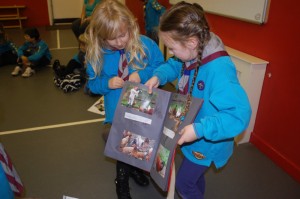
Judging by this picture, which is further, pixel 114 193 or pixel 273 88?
pixel 273 88

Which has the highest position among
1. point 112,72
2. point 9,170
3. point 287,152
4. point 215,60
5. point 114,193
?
point 215,60

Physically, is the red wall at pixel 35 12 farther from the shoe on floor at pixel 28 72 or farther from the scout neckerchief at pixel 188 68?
the scout neckerchief at pixel 188 68

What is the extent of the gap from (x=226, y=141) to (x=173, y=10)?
66 centimetres

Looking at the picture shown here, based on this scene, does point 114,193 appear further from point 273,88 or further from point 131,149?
point 273,88

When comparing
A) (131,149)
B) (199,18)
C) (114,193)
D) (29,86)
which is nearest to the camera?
(199,18)

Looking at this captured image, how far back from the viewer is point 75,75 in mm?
3951

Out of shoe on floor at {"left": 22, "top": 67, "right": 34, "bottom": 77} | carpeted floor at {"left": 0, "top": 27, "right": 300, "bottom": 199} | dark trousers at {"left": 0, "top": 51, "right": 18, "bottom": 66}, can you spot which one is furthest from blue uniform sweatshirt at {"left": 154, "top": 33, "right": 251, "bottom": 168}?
dark trousers at {"left": 0, "top": 51, "right": 18, "bottom": 66}

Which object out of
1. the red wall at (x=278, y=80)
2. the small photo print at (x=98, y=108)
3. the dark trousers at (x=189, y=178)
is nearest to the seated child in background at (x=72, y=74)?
the small photo print at (x=98, y=108)

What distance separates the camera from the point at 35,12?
8.15 meters

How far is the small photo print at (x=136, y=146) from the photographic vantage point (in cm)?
124

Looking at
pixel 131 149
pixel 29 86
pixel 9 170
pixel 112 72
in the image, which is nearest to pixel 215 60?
pixel 131 149

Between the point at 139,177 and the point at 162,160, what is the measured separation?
96cm

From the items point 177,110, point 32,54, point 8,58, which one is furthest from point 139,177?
point 8,58

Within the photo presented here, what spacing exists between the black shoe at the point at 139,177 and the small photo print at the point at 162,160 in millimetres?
907
